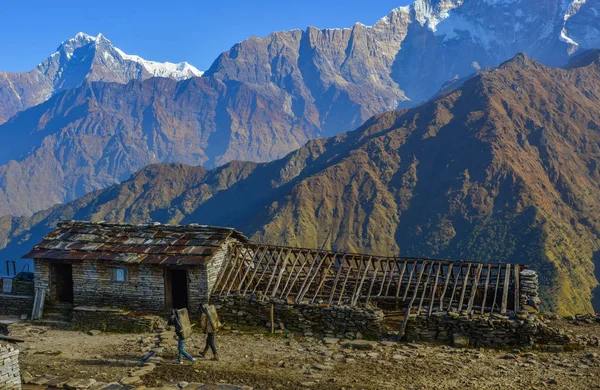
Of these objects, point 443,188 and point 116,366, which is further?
point 443,188

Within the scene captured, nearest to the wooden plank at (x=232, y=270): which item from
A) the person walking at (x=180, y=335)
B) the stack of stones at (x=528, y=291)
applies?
the person walking at (x=180, y=335)

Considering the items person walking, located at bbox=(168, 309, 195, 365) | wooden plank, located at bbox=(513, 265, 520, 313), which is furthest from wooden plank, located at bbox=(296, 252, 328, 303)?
wooden plank, located at bbox=(513, 265, 520, 313)

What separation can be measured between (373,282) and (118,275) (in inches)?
457

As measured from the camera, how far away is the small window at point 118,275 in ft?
83.0

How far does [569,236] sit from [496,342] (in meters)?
123

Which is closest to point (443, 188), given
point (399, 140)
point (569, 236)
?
point (399, 140)

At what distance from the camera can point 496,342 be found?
2027 cm

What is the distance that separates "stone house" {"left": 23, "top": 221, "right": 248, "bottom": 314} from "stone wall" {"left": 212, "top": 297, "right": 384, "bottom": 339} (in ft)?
5.08

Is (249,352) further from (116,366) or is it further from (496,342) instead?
(496,342)

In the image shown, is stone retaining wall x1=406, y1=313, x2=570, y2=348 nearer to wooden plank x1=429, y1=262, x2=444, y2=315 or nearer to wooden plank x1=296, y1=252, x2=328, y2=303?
wooden plank x1=429, y1=262, x2=444, y2=315

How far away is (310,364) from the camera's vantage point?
18.7 m

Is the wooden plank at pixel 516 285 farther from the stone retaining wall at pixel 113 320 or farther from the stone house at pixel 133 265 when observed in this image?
the stone retaining wall at pixel 113 320

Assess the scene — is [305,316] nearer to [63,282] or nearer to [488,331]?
[488,331]

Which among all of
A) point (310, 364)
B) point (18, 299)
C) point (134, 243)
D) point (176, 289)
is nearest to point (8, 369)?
point (310, 364)
